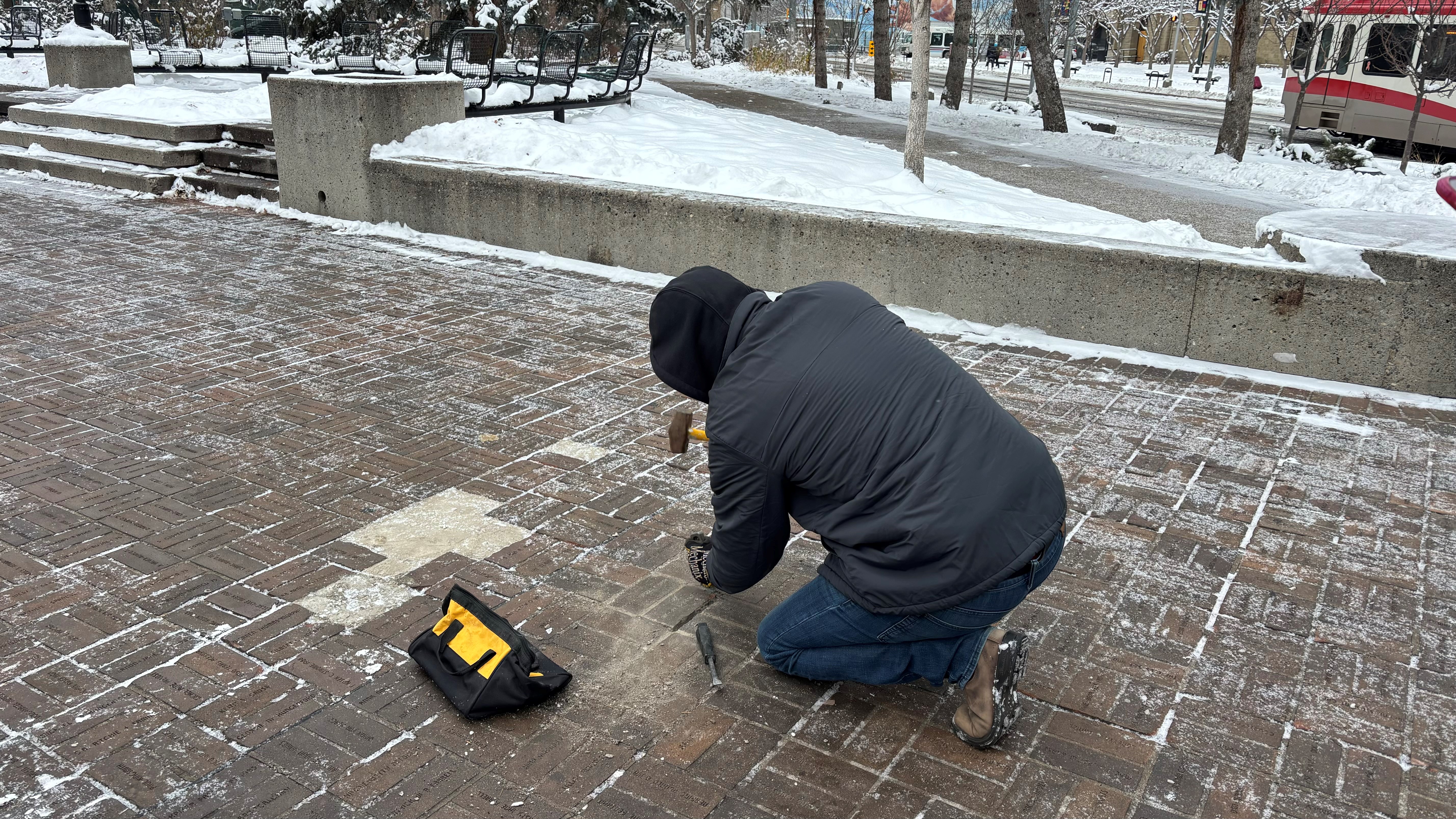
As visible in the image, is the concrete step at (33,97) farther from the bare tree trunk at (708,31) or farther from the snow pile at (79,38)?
the bare tree trunk at (708,31)

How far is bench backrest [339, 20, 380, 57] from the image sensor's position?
14797 millimetres

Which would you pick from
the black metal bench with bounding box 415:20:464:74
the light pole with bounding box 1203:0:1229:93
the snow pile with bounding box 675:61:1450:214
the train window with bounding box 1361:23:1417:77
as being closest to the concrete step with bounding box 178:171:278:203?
the black metal bench with bounding box 415:20:464:74

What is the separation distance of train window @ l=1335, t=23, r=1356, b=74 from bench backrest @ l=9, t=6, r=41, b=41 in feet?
77.5

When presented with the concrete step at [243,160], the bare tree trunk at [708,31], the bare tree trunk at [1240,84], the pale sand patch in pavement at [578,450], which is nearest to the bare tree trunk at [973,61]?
the bare tree trunk at [1240,84]

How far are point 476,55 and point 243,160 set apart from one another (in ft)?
11.3

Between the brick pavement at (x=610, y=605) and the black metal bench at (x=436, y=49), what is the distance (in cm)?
710

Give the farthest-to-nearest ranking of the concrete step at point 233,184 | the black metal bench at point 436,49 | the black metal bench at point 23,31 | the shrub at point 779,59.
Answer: the shrub at point 779,59
the black metal bench at point 23,31
the black metal bench at point 436,49
the concrete step at point 233,184

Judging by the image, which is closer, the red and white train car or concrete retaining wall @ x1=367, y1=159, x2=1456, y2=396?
concrete retaining wall @ x1=367, y1=159, x2=1456, y2=396

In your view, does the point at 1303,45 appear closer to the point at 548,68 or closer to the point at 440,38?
the point at 548,68

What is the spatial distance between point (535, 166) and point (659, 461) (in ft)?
15.3

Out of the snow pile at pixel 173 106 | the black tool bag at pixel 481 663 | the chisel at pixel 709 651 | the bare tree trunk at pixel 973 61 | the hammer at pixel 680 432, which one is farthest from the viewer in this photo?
the bare tree trunk at pixel 973 61

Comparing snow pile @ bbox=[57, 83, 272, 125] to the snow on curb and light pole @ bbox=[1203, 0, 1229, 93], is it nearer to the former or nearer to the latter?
the snow on curb

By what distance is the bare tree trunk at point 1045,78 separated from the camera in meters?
17.4

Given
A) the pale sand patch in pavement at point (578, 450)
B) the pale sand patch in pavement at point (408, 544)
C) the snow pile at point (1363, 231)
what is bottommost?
the pale sand patch in pavement at point (408, 544)
